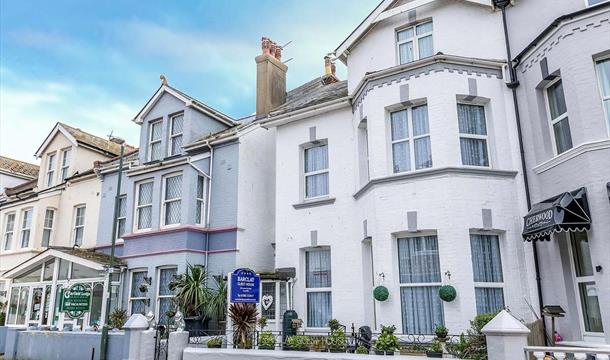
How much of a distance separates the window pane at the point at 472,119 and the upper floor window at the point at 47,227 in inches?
779

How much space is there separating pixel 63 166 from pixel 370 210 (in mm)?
18146

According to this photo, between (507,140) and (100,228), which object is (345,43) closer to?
(507,140)

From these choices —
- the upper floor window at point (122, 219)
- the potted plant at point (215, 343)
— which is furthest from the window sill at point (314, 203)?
the upper floor window at point (122, 219)

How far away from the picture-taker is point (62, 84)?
17328 millimetres

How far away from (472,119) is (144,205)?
12809 millimetres

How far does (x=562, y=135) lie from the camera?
1120 centimetres

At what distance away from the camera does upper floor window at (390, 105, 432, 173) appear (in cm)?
1249

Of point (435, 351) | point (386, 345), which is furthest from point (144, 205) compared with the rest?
point (435, 351)

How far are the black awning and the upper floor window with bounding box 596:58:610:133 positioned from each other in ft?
5.84

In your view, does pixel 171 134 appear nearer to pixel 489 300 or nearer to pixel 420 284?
pixel 420 284

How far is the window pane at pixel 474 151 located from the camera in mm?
12273

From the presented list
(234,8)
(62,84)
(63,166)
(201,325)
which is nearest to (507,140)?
(234,8)

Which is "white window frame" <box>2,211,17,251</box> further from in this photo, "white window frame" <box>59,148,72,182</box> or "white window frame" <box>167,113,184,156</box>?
"white window frame" <box>167,113,184,156</box>

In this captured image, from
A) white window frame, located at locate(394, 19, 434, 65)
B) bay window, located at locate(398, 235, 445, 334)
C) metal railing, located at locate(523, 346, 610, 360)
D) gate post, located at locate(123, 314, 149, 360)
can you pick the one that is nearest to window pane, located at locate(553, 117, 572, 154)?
bay window, located at locate(398, 235, 445, 334)
